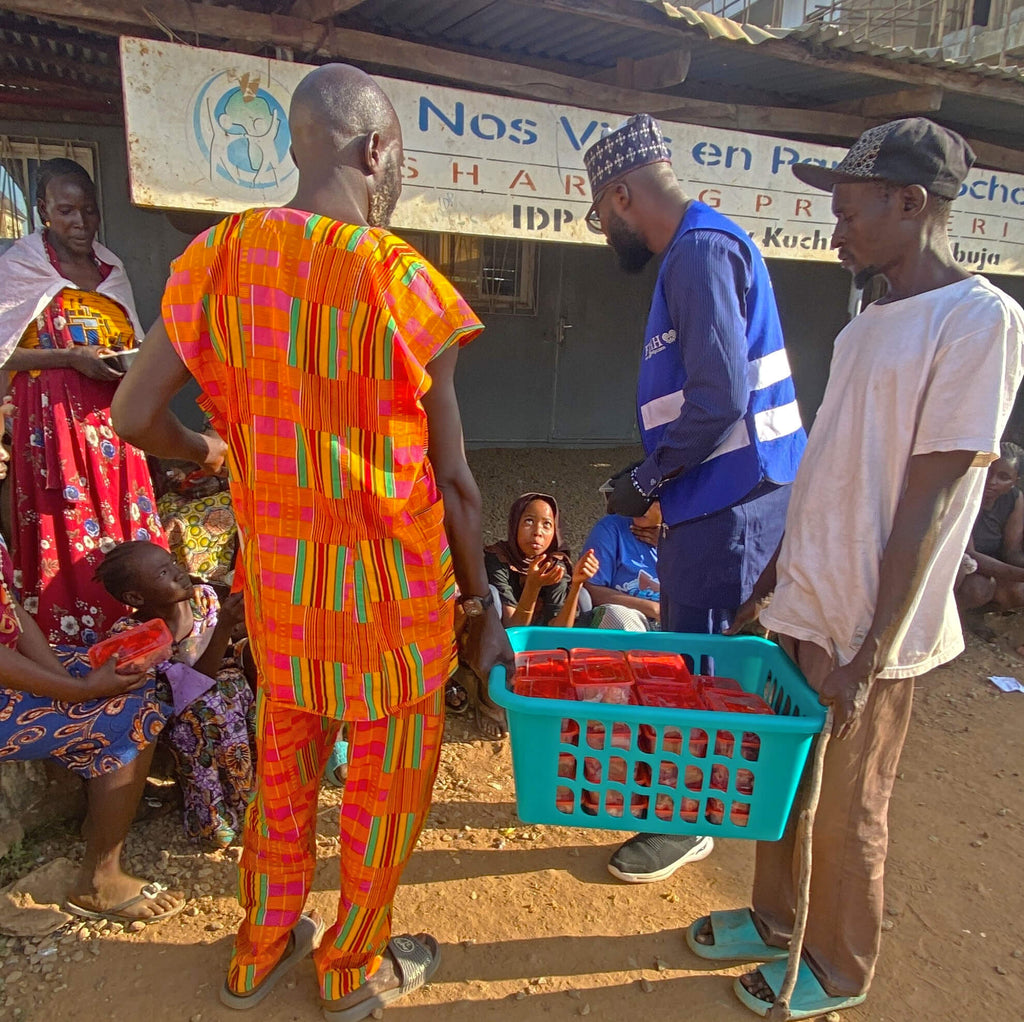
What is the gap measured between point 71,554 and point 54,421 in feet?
1.63

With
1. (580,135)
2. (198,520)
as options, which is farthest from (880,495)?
(580,135)

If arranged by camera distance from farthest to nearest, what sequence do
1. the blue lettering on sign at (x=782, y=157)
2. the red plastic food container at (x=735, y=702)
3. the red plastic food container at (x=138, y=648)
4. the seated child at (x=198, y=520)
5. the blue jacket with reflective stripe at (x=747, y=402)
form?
1. the blue lettering on sign at (x=782, y=157)
2. the seated child at (x=198, y=520)
3. the red plastic food container at (x=138, y=648)
4. the blue jacket with reflective stripe at (x=747, y=402)
5. the red plastic food container at (x=735, y=702)

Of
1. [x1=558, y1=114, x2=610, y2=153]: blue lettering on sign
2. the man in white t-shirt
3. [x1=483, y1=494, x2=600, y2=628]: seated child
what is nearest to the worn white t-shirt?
the man in white t-shirt

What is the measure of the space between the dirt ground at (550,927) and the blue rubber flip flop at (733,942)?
50 mm

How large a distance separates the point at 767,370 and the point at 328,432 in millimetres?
1260

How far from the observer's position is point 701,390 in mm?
2012

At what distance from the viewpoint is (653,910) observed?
2410mm

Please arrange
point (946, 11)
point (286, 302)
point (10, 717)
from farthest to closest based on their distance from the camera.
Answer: point (946, 11), point (10, 717), point (286, 302)

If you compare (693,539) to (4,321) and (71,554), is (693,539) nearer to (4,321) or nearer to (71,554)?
(71,554)

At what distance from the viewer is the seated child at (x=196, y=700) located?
102 inches

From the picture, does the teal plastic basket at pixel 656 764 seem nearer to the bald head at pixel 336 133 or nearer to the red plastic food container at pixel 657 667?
the red plastic food container at pixel 657 667

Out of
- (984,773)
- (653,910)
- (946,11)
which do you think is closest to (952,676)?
(984,773)

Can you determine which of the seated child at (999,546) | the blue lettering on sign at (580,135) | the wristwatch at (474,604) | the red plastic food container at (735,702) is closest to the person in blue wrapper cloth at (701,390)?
the red plastic food container at (735,702)

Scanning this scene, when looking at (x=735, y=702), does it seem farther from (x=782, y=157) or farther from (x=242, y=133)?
(x=782, y=157)
